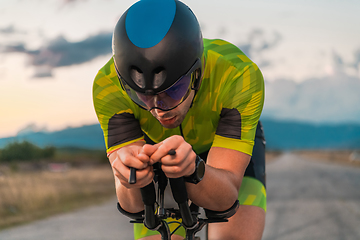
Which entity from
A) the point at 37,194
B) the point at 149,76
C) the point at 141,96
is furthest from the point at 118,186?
the point at 37,194

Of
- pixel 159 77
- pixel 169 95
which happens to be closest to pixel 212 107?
pixel 169 95

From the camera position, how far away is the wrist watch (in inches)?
71.4

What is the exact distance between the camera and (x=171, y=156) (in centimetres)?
163

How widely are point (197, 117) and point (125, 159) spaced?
1.01 metres

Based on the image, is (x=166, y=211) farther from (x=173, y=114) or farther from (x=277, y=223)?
(x=277, y=223)

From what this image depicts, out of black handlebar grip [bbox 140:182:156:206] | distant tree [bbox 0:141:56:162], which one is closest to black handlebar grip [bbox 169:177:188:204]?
black handlebar grip [bbox 140:182:156:206]

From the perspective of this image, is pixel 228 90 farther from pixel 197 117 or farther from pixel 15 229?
pixel 15 229

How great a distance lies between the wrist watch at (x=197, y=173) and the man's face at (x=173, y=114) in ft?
1.61

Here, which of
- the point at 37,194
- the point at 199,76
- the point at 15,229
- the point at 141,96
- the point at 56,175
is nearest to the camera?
the point at 141,96

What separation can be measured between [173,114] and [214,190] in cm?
52

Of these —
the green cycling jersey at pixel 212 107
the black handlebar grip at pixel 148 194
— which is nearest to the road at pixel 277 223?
the green cycling jersey at pixel 212 107

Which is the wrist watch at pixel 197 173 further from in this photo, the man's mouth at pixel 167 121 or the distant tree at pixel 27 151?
the distant tree at pixel 27 151

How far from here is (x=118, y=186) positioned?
2359mm

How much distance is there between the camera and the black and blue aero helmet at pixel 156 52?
6.65 feet
